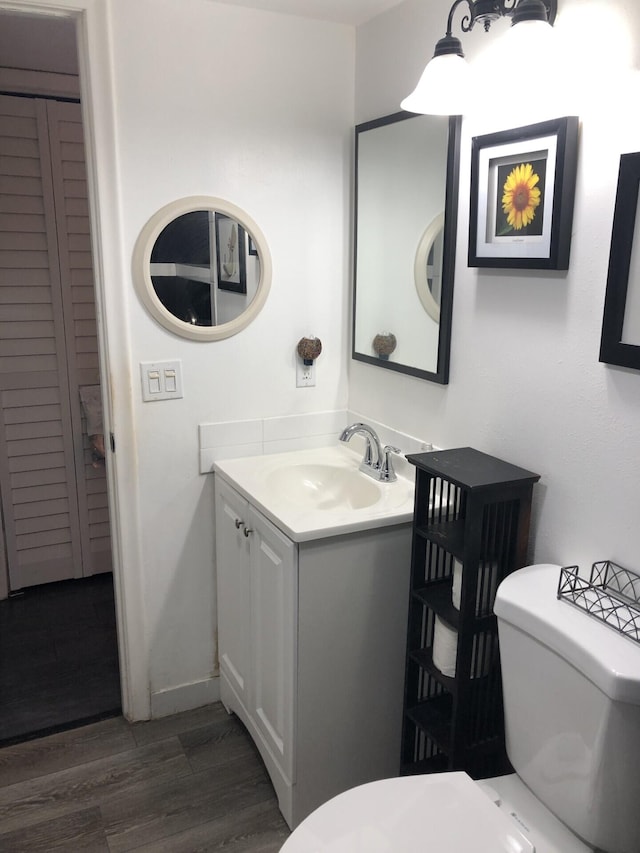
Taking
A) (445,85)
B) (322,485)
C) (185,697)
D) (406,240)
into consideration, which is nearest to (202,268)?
(406,240)

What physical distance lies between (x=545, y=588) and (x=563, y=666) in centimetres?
19

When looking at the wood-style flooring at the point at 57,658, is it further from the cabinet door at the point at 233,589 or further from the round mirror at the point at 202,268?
the round mirror at the point at 202,268

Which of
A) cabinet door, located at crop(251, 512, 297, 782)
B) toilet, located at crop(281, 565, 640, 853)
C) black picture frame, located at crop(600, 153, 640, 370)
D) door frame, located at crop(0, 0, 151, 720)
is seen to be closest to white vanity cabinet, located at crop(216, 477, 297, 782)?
cabinet door, located at crop(251, 512, 297, 782)

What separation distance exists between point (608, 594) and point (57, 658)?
2065mm

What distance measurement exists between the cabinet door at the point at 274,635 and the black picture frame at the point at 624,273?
0.87 m

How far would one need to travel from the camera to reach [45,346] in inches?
113

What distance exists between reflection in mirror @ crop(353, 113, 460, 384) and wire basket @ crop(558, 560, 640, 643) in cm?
68

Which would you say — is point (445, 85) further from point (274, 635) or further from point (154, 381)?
point (274, 635)

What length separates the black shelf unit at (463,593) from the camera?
61.2 inches

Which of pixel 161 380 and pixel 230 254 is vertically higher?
pixel 230 254

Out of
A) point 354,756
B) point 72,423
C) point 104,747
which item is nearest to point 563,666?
point 354,756

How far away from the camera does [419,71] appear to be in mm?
1915

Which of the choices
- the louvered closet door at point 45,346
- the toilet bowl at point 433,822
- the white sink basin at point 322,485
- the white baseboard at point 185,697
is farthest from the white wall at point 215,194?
the toilet bowl at point 433,822

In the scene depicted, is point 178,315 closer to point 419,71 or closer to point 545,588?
point 419,71
